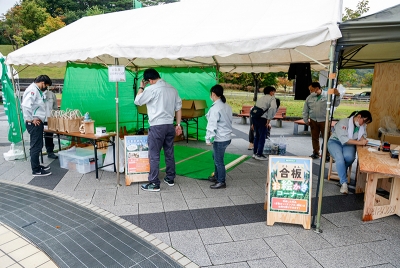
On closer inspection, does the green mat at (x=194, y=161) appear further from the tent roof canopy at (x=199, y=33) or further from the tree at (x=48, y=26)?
the tree at (x=48, y=26)

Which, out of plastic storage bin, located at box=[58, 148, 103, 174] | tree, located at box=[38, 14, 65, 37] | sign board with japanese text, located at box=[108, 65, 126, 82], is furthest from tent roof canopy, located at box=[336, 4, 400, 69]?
tree, located at box=[38, 14, 65, 37]

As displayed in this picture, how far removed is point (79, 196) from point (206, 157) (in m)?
3.02

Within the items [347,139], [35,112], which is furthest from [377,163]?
[35,112]

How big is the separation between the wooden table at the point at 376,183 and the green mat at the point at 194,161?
2532 mm

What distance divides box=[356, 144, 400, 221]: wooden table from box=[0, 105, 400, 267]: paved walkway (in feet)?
0.38

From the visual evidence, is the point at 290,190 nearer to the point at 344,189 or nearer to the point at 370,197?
the point at 370,197

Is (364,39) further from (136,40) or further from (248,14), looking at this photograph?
(136,40)

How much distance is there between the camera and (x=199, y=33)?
12.3 feet

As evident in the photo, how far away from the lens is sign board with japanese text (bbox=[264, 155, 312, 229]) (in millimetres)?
3164

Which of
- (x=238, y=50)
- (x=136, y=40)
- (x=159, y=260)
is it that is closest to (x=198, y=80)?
(x=136, y=40)

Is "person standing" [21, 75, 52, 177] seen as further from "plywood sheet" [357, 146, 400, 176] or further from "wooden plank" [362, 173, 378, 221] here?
"wooden plank" [362, 173, 378, 221]

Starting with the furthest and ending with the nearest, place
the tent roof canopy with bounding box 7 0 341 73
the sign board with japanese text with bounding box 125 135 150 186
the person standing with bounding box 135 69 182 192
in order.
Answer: the sign board with japanese text with bounding box 125 135 150 186 < the person standing with bounding box 135 69 182 192 < the tent roof canopy with bounding box 7 0 341 73

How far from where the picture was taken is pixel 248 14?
12.3ft

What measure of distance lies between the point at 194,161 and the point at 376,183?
354cm
